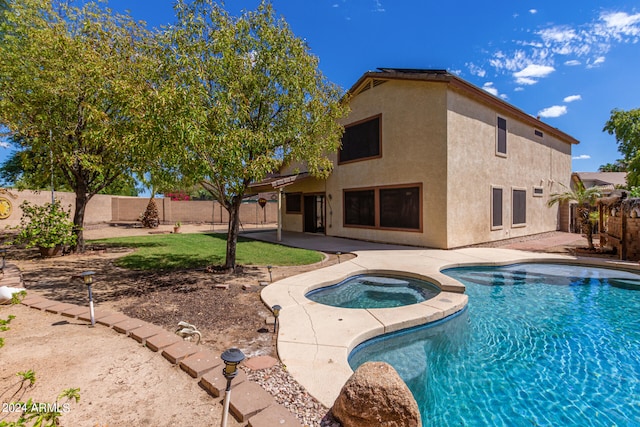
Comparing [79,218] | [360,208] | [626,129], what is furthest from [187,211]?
[626,129]

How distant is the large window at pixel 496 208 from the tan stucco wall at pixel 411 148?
3776 millimetres

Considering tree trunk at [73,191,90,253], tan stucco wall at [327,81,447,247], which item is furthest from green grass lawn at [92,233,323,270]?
tan stucco wall at [327,81,447,247]

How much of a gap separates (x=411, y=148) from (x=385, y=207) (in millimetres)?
3027

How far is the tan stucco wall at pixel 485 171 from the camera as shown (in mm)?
12131

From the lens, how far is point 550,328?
17.2 ft

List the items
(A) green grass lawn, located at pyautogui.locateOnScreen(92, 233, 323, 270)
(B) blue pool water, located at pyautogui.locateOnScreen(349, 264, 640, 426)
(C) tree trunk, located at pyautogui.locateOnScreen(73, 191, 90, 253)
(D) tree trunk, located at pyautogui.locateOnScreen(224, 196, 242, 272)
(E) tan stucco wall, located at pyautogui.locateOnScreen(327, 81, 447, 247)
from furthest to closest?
(E) tan stucco wall, located at pyautogui.locateOnScreen(327, 81, 447, 247), (C) tree trunk, located at pyautogui.locateOnScreen(73, 191, 90, 253), (A) green grass lawn, located at pyautogui.locateOnScreen(92, 233, 323, 270), (D) tree trunk, located at pyautogui.locateOnScreen(224, 196, 242, 272), (B) blue pool water, located at pyautogui.locateOnScreen(349, 264, 640, 426)

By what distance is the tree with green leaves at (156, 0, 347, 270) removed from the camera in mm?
6402

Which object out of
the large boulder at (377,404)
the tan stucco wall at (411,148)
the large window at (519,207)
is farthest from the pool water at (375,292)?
the large window at (519,207)

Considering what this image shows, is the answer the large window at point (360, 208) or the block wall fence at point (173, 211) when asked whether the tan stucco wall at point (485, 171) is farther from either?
the block wall fence at point (173, 211)

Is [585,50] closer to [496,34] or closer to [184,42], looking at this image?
[496,34]

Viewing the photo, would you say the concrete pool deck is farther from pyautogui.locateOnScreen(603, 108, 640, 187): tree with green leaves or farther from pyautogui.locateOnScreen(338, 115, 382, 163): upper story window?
pyautogui.locateOnScreen(603, 108, 640, 187): tree with green leaves

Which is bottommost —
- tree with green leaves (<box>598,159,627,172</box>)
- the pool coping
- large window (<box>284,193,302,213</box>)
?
the pool coping

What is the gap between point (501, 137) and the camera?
1449 centimetres

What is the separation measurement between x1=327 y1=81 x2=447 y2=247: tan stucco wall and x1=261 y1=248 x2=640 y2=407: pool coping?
10.3ft
